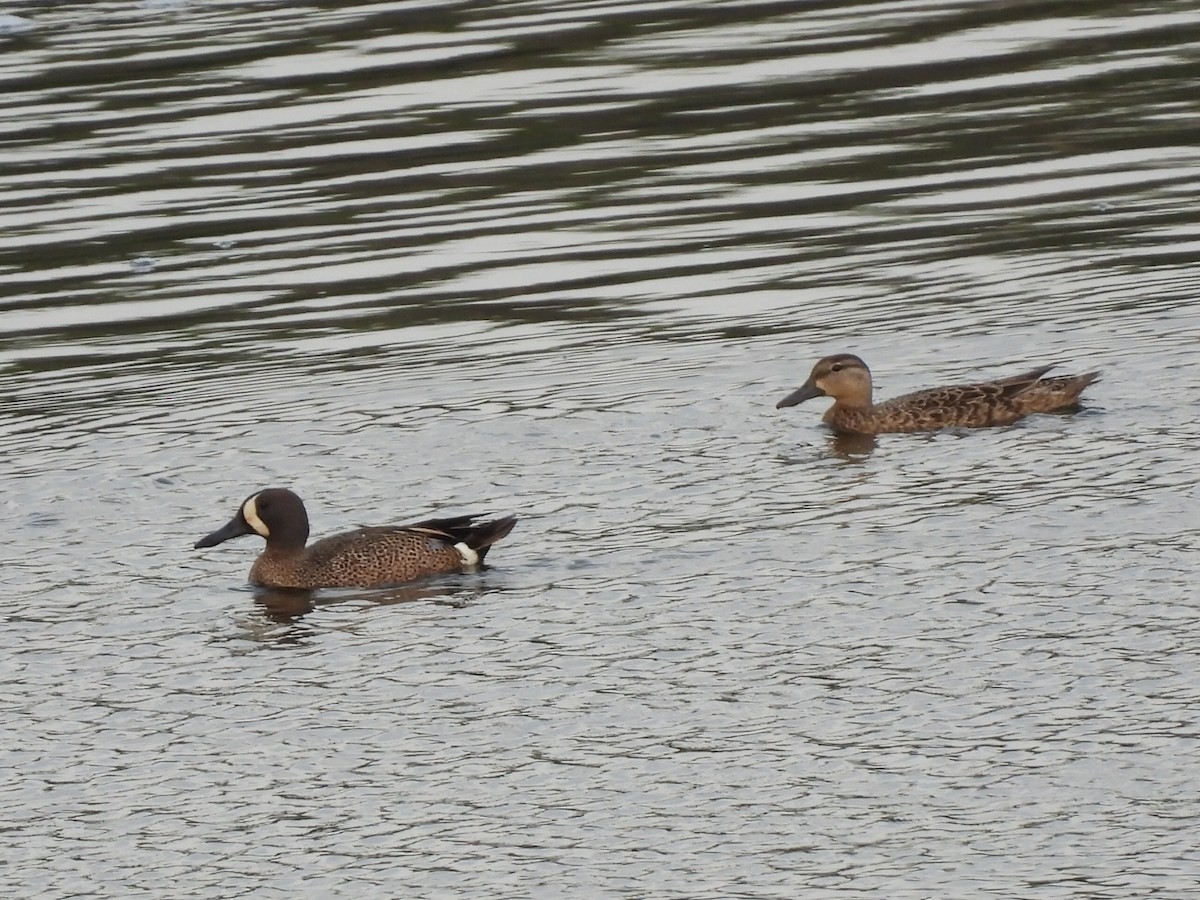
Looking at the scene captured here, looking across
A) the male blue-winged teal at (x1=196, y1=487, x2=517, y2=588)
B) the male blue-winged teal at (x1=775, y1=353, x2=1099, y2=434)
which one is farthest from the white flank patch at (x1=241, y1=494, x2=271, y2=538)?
the male blue-winged teal at (x1=775, y1=353, x2=1099, y2=434)

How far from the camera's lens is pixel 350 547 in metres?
12.1

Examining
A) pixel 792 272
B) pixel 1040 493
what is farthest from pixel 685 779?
pixel 792 272

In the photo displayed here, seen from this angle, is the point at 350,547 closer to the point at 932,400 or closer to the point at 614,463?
the point at 614,463

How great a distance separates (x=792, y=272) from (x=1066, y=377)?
180 inches

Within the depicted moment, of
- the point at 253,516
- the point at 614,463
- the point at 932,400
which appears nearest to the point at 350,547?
the point at 253,516

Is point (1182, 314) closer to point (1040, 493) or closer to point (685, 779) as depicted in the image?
point (1040, 493)

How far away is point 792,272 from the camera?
1822 cm

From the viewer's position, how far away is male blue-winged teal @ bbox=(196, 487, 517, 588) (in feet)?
39.2

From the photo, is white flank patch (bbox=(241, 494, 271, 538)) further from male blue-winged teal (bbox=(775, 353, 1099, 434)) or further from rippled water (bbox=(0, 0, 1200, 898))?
male blue-winged teal (bbox=(775, 353, 1099, 434))

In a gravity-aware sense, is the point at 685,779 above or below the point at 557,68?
below

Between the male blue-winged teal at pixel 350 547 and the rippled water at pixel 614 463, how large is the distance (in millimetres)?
179

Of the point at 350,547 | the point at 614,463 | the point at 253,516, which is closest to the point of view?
the point at 350,547

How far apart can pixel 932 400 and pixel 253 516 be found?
4.02m

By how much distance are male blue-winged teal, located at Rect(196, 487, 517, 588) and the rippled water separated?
179mm
